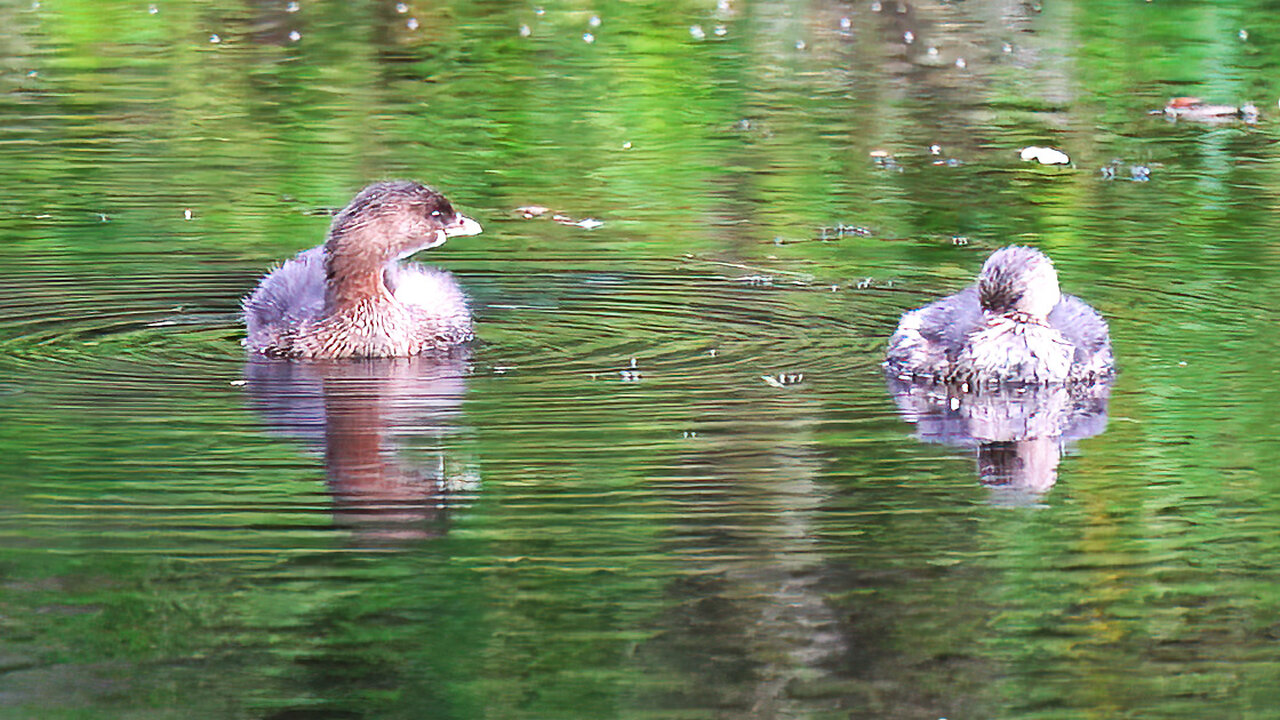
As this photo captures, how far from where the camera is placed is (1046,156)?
16.4 meters

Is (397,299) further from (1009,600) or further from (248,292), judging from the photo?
(1009,600)

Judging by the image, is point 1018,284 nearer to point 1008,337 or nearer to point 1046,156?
point 1008,337

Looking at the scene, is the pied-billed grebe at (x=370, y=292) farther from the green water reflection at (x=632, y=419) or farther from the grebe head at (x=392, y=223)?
the green water reflection at (x=632, y=419)

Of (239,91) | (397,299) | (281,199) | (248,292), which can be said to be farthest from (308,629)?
(239,91)

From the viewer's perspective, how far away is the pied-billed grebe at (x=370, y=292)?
37.6ft

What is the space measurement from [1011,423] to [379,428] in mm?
2604

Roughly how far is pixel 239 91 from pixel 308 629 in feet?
42.6

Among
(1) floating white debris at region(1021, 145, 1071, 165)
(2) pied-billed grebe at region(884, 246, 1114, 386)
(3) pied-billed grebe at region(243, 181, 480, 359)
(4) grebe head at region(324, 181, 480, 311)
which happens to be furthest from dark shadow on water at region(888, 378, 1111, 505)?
(1) floating white debris at region(1021, 145, 1071, 165)

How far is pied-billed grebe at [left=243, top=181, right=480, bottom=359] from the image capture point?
11.5 m

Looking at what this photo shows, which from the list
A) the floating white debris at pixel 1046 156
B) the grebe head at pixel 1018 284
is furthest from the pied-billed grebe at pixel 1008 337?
the floating white debris at pixel 1046 156

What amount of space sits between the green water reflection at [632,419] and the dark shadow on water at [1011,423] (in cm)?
14

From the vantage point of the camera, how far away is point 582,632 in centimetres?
707

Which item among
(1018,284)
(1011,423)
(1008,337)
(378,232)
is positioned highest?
(378,232)

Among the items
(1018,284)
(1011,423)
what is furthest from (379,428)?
(1018,284)
